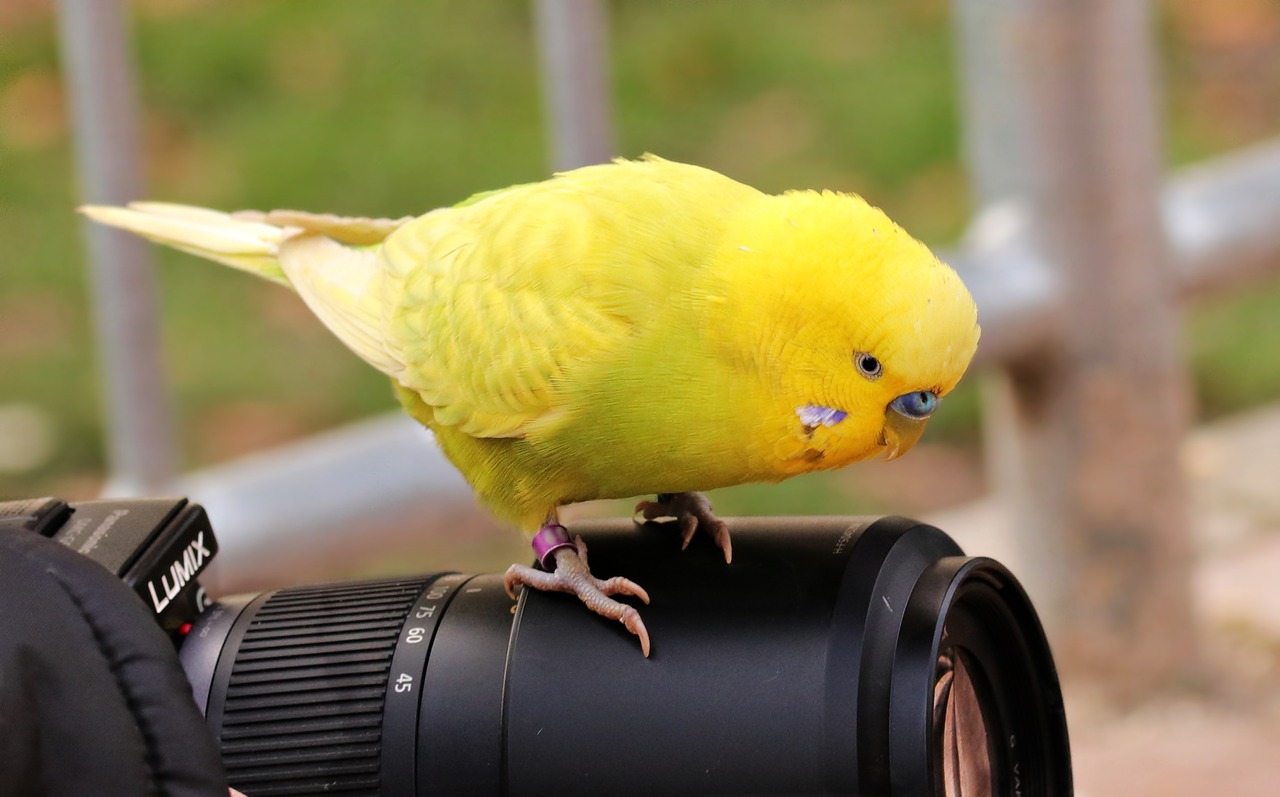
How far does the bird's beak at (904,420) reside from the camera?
1059mm

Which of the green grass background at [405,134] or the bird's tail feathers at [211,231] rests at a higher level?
the green grass background at [405,134]

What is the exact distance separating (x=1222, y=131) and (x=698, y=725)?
10.6 feet

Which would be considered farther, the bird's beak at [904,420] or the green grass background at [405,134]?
the green grass background at [405,134]

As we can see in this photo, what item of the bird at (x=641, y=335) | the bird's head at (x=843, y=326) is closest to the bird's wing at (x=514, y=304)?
the bird at (x=641, y=335)

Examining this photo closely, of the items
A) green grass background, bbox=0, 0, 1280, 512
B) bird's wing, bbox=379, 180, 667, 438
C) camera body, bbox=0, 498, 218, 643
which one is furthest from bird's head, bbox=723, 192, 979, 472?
green grass background, bbox=0, 0, 1280, 512

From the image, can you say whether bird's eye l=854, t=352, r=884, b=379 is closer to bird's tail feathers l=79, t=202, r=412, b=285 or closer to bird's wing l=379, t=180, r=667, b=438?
bird's wing l=379, t=180, r=667, b=438

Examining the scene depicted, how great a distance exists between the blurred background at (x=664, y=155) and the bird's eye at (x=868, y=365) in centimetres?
127

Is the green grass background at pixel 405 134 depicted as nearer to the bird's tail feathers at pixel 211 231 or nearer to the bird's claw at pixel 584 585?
the bird's tail feathers at pixel 211 231

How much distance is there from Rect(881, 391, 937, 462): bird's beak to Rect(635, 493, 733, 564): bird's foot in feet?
0.43

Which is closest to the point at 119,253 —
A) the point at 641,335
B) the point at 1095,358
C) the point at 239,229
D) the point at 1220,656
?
the point at 239,229

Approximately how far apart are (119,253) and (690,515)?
101 centimetres

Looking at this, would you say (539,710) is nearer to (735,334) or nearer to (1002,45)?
(735,334)

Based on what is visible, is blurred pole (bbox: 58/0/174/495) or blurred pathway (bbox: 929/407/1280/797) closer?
blurred pole (bbox: 58/0/174/495)

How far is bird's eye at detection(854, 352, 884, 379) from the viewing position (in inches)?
41.0
